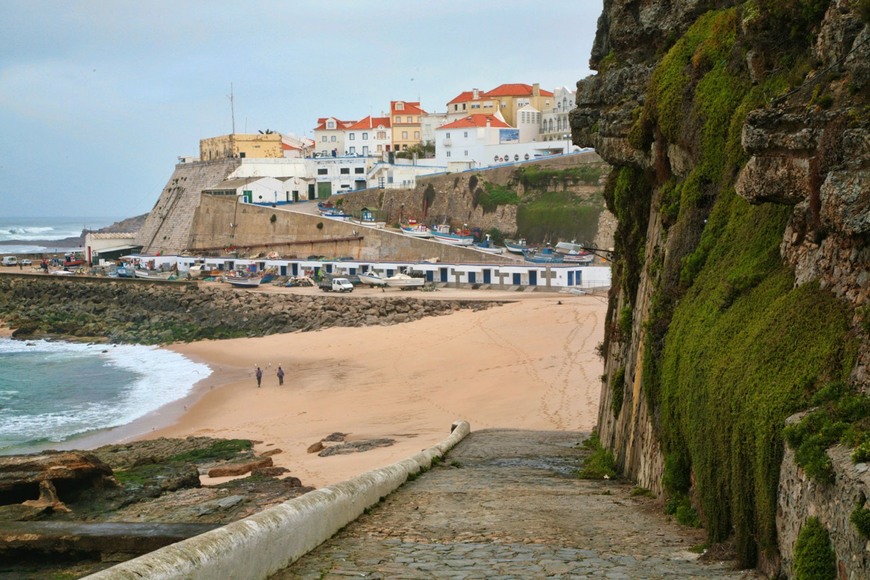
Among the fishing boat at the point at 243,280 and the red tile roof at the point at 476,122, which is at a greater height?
the red tile roof at the point at 476,122

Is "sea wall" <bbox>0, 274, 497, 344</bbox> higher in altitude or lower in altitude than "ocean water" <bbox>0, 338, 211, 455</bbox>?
higher

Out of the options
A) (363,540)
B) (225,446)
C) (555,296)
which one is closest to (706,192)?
(363,540)

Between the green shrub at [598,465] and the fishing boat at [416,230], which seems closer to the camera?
the green shrub at [598,465]

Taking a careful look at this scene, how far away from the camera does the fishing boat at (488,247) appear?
58356mm

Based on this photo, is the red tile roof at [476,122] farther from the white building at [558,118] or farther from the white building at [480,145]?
the white building at [558,118]

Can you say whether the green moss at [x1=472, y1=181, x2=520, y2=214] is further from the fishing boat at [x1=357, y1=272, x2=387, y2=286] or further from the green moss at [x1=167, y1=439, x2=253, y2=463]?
the green moss at [x1=167, y1=439, x2=253, y2=463]

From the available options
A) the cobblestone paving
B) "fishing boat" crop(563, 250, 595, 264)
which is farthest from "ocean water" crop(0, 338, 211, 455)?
"fishing boat" crop(563, 250, 595, 264)

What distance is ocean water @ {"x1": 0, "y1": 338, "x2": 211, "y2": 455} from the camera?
26.0 metres

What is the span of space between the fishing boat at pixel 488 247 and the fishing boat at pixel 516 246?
2.15 feet

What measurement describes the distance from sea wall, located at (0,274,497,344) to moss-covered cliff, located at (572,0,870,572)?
29755 millimetres

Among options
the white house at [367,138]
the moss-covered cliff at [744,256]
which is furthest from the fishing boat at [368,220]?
the moss-covered cliff at [744,256]

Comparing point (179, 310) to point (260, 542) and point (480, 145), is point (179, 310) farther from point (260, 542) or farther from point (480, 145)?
point (260, 542)

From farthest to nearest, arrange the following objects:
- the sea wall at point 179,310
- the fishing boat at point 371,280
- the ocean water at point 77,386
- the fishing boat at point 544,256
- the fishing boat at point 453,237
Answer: the fishing boat at point 453,237 < the fishing boat at point 544,256 < the fishing boat at point 371,280 < the sea wall at point 179,310 < the ocean water at point 77,386

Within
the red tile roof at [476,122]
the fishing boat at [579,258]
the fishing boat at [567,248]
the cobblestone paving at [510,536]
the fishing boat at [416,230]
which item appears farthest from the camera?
the red tile roof at [476,122]
